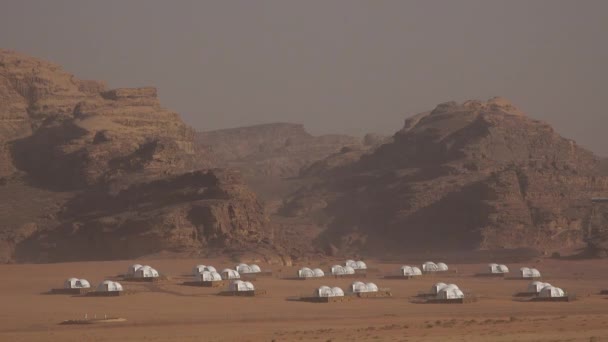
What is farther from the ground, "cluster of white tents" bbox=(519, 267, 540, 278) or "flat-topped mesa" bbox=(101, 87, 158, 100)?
"flat-topped mesa" bbox=(101, 87, 158, 100)

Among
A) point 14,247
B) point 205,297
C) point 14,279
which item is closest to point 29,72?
point 14,247

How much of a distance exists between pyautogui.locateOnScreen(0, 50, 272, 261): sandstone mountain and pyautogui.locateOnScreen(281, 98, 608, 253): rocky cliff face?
2459 cm

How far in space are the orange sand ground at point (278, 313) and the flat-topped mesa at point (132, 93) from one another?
54276 millimetres

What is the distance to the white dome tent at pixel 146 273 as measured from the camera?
370 ft

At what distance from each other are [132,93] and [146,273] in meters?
68.4

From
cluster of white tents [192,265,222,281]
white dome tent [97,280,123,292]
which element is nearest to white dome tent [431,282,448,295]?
cluster of white tents [192,265,222,281]

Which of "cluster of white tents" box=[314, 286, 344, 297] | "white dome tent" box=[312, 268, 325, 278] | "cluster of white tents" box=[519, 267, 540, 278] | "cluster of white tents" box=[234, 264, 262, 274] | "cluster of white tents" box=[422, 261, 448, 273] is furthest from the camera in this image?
"cluster of white tents" box=[422, 261, 448, 273]

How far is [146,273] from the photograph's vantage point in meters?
113

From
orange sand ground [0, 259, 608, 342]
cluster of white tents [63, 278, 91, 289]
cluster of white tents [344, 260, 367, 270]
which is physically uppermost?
cluster of white tents [344, 260, 367, 270]

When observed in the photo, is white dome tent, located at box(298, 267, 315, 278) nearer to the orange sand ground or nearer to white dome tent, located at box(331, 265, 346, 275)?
the orange sand ground

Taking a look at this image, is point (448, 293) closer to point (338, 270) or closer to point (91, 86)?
point (338, 270)

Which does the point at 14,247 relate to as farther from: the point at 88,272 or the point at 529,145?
the point at 529,145

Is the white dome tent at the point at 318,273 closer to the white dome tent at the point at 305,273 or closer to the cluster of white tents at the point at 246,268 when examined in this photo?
the white dome tent at the point at 305,273

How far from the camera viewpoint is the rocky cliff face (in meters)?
165
